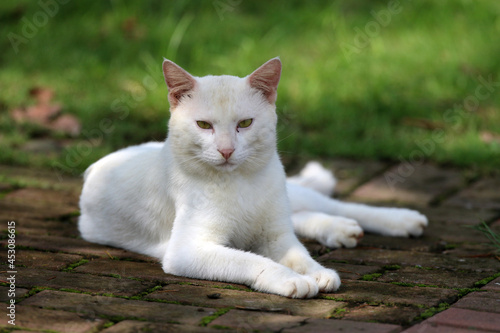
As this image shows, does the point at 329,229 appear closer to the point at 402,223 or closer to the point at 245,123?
the point at 402,223

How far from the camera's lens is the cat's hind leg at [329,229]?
12.6 feet

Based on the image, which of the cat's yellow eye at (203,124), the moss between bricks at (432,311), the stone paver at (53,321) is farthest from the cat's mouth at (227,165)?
the moss between bricks at (432,311)

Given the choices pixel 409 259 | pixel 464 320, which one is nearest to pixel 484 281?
pixel 409 259

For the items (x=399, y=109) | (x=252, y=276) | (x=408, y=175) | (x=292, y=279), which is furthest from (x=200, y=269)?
(x=399, y=109)

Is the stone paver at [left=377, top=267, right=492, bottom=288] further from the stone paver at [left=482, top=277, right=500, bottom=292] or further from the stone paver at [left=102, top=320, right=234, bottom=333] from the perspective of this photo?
the stone paver at [left=102, top=320, right=234, bottom=333]

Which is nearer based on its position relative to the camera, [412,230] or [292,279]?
[292,279]

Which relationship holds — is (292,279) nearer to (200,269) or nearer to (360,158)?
(200,269)

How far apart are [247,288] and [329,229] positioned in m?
0.97

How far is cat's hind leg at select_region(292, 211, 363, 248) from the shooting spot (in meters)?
3.84

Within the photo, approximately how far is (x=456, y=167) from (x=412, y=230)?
61.4 inches

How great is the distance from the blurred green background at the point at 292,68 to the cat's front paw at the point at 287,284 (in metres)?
2.74

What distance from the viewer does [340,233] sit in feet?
12.6

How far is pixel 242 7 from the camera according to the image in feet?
27.3

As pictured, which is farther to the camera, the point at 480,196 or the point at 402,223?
the point at 480,196
